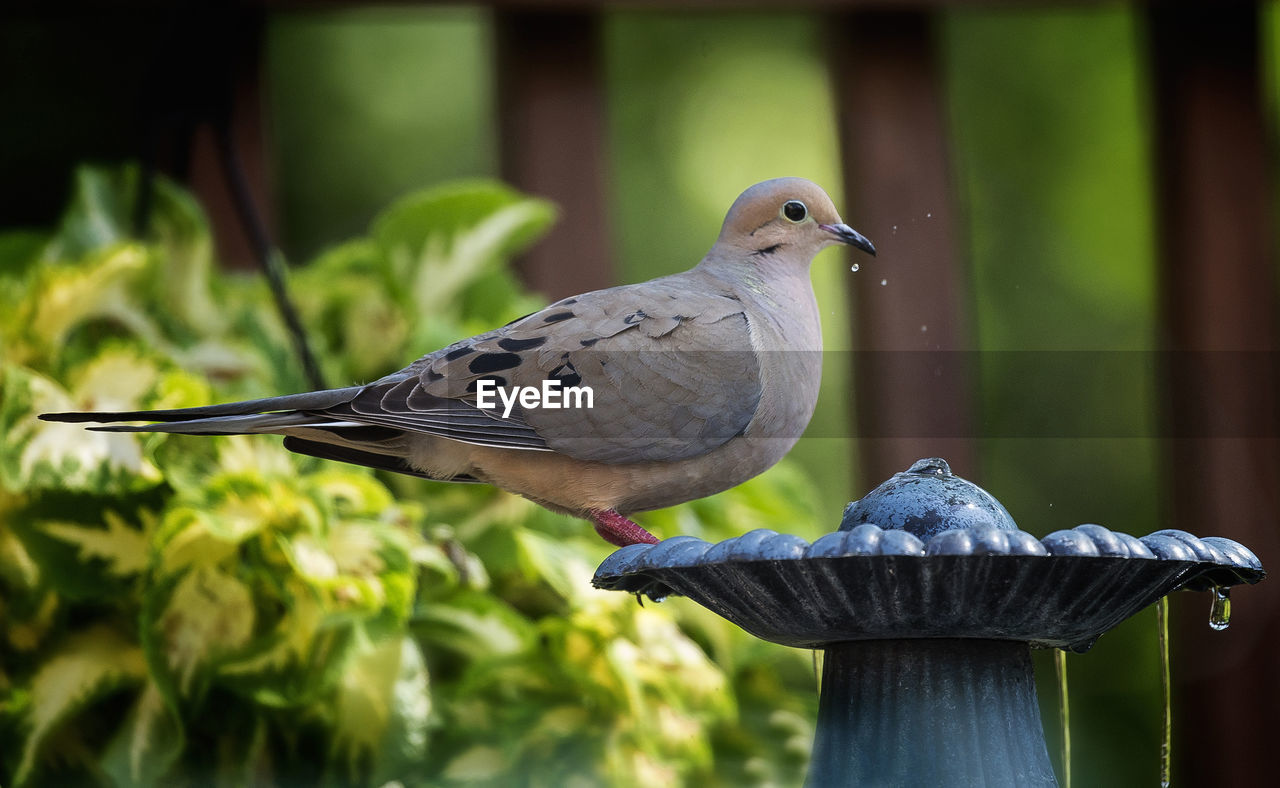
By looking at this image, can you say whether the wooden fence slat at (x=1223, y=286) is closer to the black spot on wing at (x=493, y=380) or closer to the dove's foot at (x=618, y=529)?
the dove's foot at (x=618, y=529)

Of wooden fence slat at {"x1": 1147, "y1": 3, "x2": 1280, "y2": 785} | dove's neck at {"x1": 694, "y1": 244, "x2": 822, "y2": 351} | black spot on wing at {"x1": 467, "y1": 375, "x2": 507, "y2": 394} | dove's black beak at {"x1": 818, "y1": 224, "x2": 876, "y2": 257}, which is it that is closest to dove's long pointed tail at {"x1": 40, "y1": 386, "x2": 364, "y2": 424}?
black spot on wing at {"x1": 467, "y1": 375, "x2": 507, "y2": 394}

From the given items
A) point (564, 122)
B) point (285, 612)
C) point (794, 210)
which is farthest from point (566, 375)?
point (564, 122)

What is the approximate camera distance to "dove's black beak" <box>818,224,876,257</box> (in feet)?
4.25

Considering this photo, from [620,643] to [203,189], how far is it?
184 cm

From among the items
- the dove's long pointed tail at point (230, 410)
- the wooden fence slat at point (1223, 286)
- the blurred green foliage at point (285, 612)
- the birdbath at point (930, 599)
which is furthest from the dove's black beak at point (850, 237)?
the wooden fence slat at point (1223, 286)

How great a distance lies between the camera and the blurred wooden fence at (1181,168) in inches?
114

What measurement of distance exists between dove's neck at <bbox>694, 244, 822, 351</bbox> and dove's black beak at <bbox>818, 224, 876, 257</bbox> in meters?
0.05

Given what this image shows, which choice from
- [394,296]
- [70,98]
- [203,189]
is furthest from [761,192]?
[70,98]

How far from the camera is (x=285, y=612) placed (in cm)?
229

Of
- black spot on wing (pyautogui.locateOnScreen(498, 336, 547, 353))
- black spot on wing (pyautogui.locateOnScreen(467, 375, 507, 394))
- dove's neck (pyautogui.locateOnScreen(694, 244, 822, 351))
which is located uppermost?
dove's neck (pyautogui.locateOnScreen(694, 244, 822, 351))

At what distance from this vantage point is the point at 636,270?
2.76 meters

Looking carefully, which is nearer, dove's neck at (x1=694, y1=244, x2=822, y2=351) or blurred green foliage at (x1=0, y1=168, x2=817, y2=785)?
dove's neck at (x1=694, y1=244, x2=822, y2=351)
